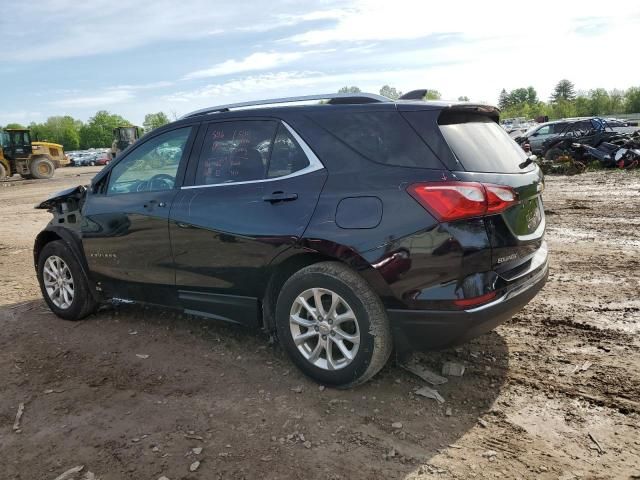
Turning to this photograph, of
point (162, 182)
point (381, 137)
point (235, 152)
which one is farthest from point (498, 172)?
point (162, 182)

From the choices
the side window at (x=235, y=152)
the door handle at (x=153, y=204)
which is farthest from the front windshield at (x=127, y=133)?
the side window at (x=235, y=152)

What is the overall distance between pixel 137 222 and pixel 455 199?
264 centimetres

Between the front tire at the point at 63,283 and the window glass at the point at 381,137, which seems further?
the front tire at the point at 63,283

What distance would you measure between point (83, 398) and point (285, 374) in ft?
4.44

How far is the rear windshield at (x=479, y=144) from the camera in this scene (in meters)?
3.19

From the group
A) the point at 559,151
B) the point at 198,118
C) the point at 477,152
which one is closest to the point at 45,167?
the point at 559,151

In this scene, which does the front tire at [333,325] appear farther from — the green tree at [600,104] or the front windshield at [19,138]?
the green tree at [600,104]

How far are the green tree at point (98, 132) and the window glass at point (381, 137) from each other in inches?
5322

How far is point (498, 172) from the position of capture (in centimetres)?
326

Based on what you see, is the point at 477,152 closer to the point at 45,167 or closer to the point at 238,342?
the point at 238,342

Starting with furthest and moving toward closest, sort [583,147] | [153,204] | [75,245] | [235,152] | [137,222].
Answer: [583,147] → [75,245] → [137,222] → [153,204] → [235,152]

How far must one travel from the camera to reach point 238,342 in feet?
A: 14.4

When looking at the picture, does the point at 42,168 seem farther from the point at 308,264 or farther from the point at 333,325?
the point at 333,325

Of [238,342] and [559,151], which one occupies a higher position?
[559,151]
